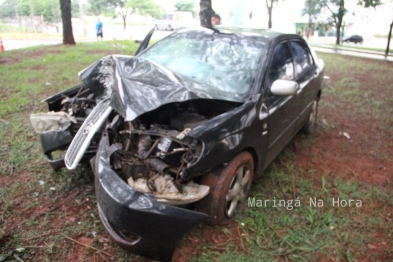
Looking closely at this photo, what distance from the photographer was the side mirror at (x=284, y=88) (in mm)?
3090

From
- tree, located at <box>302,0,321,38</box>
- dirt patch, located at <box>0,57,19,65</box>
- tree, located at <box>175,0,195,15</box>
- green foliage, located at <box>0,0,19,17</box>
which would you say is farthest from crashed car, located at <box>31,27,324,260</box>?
tree, located at <box>175,0,195,15</box>

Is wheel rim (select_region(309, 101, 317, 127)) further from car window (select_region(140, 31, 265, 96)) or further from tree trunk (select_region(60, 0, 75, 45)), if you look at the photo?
tree trunk (select_region(60, 0, 75, 45))

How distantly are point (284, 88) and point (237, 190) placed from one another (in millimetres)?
1029

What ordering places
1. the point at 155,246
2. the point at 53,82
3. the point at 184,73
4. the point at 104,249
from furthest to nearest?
the point at 53,82, the point at 184,73, the point at 104,249, the point at 155,246

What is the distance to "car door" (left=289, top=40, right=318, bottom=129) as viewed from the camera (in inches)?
163

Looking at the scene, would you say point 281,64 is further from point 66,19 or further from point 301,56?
point 66,19

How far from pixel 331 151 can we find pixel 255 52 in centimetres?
202

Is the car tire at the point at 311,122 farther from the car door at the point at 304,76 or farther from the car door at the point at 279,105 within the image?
the car door at the point at 279,105

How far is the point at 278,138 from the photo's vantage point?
360 centimetres

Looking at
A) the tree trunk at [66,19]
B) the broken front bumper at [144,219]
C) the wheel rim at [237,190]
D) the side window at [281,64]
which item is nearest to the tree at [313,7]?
the tree trunk at [66,19]

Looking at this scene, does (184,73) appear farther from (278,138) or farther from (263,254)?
(263,254)

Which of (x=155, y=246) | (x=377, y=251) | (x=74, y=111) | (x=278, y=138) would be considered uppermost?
(x=74, y=111)

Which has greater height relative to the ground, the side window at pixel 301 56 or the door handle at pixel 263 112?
the side window at pixel 301 56

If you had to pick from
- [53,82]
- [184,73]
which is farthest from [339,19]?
[184,73]
